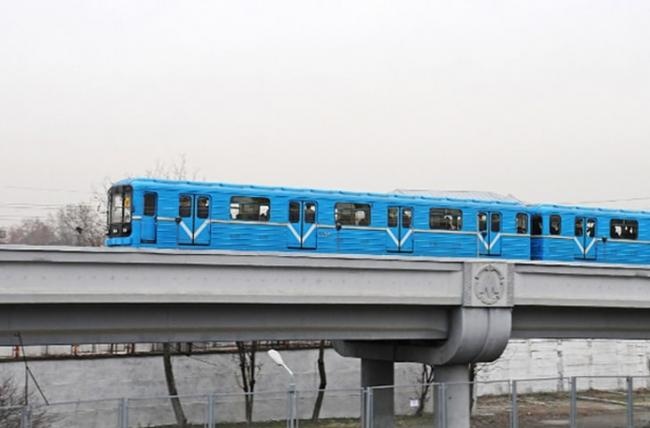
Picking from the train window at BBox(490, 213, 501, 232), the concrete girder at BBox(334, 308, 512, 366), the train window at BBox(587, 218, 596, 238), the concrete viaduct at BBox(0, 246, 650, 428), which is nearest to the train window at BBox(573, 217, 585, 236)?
the train window at BBox(587, 218, 596, 238)

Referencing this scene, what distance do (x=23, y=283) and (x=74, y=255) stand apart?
1233 millimetres

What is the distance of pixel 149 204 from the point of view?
24703mm

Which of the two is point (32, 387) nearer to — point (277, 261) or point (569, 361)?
point (277, 261)

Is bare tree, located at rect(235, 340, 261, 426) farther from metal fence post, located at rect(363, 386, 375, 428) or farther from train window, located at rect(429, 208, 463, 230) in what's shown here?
metal fence post, located at rect(363, 386, 375, 428)

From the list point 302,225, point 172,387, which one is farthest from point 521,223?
point 172,387

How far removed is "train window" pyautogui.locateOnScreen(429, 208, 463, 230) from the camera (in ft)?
96.3

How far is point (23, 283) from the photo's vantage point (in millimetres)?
18328

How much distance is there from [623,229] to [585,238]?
1912 millimetres

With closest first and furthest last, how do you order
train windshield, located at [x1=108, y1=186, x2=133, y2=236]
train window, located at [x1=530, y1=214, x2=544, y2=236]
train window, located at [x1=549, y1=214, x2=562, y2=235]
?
train windshield, located at [x1=108, y1=186, x2=133, y2=236] → train window, located at [x1=530, y1=214, x2=544, y2=236] → train window, located at [x1=549, y1=214, x2=562, y2=235]

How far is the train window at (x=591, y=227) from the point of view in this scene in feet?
107

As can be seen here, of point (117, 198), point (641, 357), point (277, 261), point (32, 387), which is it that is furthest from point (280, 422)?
point (641, 357)

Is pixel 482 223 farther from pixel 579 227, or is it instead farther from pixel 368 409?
pixel 368 409

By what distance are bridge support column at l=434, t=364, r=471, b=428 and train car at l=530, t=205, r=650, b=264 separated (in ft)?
26.7

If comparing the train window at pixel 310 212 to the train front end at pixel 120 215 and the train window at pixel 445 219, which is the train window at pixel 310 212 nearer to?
the train window at pixel 445 219
